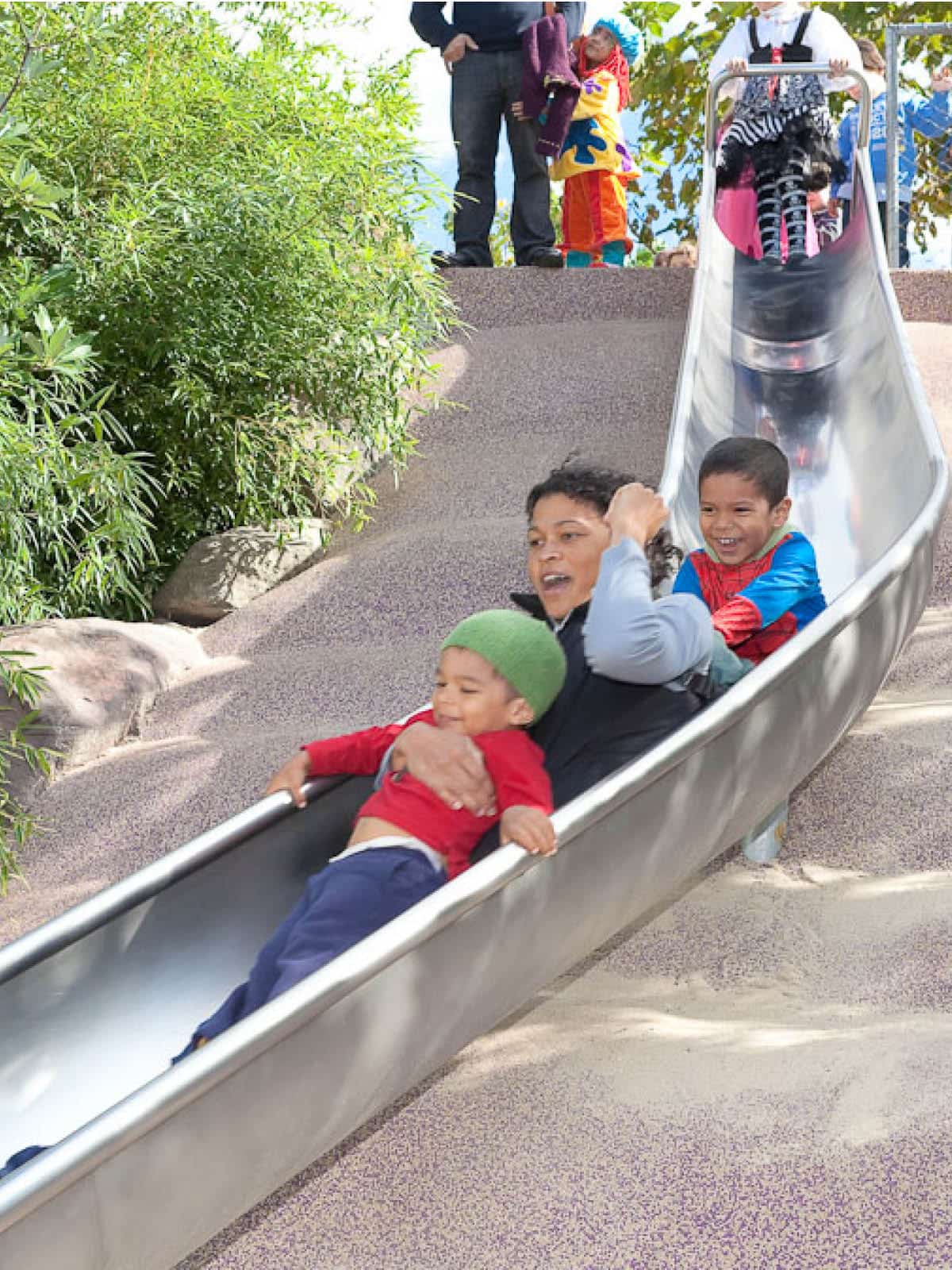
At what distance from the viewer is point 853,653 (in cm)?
296

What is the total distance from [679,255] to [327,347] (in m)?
3.11

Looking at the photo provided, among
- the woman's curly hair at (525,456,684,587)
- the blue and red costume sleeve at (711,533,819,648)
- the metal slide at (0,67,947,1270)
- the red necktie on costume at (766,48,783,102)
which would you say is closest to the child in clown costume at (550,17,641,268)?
the red necktie on costume at (766,48,783,102)

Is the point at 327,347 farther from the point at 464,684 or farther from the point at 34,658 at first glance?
the point at 464,684

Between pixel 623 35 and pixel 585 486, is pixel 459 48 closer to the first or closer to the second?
pixel 623 35

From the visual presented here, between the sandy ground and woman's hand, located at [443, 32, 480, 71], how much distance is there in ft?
14.2

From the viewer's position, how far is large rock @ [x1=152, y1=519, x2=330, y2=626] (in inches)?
217

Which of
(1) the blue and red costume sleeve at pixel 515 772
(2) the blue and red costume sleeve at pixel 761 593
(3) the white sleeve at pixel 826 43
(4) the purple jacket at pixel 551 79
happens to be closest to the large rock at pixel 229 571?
(2) the blue and red costume sleeve at pixel 761 593

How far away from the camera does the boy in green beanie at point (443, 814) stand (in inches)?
87.1

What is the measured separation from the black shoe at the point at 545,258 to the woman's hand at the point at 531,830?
6.10 m

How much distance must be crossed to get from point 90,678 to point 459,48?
440cm

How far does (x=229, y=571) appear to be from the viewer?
5.57 meters

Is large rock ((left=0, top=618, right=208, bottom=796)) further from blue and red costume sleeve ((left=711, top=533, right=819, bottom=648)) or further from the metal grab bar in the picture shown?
the metal grab bar

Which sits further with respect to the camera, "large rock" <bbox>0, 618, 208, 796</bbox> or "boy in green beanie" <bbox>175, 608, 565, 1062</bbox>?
"large rock" <bbox>0, 618, 208, 796</bbox>

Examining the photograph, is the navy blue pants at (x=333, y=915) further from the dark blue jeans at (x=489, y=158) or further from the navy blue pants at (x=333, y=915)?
the dark blue jeans at (x=489, y=158)
